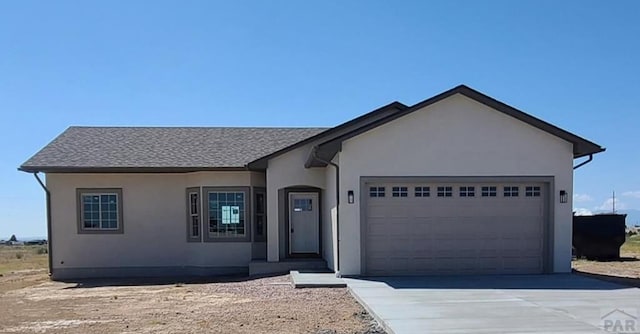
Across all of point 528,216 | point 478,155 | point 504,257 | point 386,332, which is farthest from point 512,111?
point 386,332

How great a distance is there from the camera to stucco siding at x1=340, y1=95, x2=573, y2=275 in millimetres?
13992

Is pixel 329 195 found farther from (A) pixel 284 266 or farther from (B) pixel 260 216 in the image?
(B) pixel 260 216

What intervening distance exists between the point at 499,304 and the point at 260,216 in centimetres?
934

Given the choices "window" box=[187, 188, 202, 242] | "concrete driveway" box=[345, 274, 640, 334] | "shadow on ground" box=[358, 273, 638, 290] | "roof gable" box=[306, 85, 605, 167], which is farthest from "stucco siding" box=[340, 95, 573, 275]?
"window" box=[187, 188, 202, 242]

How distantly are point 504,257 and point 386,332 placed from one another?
7.17 m

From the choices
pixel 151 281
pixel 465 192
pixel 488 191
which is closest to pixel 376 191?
pixel 465 192

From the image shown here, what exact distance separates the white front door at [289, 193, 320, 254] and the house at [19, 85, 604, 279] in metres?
0.03

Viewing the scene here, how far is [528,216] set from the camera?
1448 cm

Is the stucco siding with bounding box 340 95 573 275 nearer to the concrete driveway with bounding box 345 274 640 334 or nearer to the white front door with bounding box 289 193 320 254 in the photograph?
the concrete driveway with bounding box 345 274 640 334

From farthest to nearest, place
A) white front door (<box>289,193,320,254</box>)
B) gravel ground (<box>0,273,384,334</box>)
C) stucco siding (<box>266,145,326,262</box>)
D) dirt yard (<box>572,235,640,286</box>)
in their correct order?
1. white front door (<box>289,193,320,254</box>)
2. stucco siding (<box>266,145,326,262</box>)
3. dirt yard (<box>572,235,640,286</box>)
4. gravel ground (<box>0,273,384,334</box>)

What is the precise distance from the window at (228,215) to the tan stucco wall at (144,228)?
0.74 ft

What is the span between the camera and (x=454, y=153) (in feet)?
46.5

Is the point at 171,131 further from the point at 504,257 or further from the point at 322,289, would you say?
the point at 504,257

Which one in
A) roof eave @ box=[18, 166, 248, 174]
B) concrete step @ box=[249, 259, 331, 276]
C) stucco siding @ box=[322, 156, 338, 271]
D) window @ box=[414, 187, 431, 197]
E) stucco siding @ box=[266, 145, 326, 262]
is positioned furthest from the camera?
roof eave @ box=[18, 166, 248, 174]
